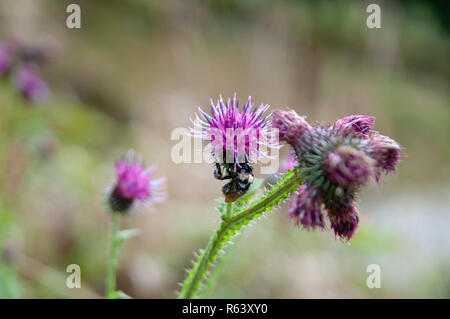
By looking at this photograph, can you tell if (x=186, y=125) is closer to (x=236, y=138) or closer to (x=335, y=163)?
(x=236, y=138)

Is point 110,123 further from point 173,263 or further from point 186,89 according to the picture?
point 173,263

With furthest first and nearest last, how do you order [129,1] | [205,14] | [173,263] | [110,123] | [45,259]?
[205,14] → [129,1] → [110,123] → [173,263] → [45,259]

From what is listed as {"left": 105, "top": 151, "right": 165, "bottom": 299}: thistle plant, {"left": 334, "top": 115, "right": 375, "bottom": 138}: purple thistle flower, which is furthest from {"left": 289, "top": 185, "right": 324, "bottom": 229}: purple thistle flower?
{"left": 105, "top": 151, "right": 165, "bottom": 299}: thistle plant

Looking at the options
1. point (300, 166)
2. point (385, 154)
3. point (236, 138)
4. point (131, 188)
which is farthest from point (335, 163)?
point (131, 188)

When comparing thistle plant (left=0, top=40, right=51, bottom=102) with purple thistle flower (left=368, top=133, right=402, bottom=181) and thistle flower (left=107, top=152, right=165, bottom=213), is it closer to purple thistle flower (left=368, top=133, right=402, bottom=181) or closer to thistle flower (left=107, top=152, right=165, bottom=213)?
thistle flower (left=107, top=152, right=165, bottom=213)

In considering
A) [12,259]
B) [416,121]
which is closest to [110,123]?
[12,259]

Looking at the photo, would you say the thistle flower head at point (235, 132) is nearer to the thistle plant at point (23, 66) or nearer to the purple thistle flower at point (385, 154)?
the purple thistle flower at point (385, 154)
